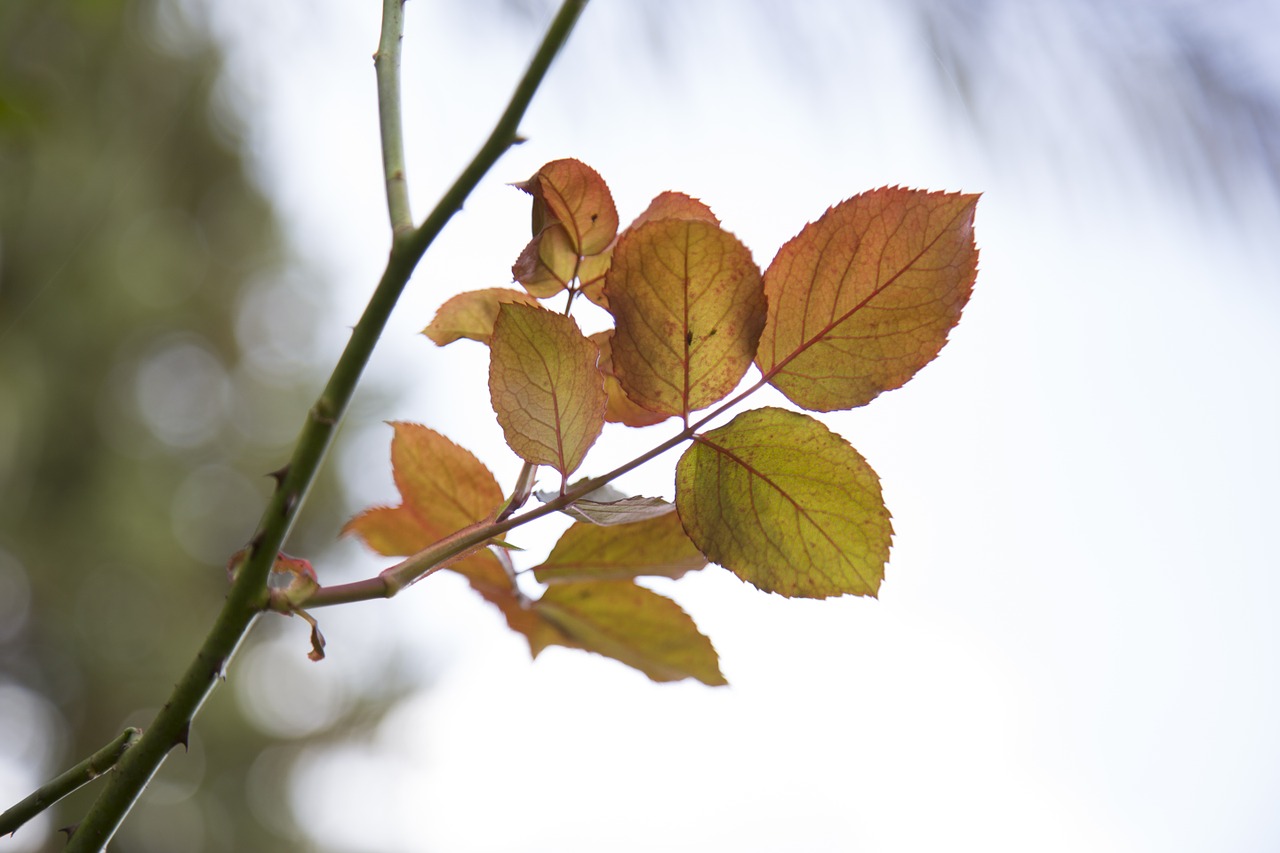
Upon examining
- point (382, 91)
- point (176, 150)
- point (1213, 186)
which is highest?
point (176, 150)

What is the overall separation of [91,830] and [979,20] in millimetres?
662

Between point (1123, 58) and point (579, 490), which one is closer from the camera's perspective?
point (579, 490)

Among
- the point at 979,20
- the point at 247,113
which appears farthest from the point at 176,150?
the point at 979,20

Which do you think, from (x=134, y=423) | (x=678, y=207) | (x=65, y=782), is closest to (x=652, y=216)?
(x=678, y=207)

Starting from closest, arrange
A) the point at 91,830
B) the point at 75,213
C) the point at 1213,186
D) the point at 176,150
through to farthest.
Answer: the point at 91,830 < the point at 1213,186 < the point at 75,213 < the point at 176,150

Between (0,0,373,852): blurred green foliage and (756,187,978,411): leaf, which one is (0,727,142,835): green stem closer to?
(756,187,978,411): leaf

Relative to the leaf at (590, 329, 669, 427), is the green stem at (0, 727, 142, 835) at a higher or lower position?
lower

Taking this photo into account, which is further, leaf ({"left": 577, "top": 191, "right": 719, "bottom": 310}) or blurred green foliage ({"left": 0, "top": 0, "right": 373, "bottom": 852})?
blurred green foliage ({"left": 0, "top": 0, "right": 373, "bottom": 852})

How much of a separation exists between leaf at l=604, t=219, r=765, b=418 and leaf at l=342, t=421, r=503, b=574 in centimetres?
5

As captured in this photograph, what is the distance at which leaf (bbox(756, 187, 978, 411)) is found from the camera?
122 millimetres

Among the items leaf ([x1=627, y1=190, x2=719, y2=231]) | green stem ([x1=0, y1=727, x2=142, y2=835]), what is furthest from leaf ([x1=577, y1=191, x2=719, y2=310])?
green stem ([x1=0, y1=727, x2=142, y2=835])

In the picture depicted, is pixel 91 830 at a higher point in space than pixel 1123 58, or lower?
lower

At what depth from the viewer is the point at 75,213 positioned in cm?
290

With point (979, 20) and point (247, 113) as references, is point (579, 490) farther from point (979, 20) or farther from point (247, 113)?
point (247, 113)
